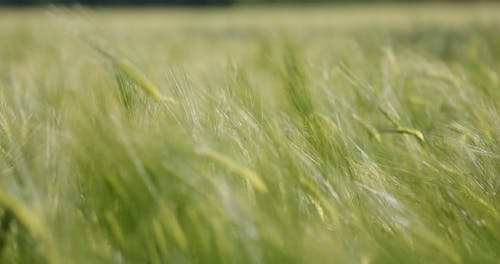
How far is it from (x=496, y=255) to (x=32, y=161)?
0.38 meters

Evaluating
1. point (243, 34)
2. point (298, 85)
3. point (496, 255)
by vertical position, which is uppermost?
point (298, 85)

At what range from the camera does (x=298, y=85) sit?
647 millimetres

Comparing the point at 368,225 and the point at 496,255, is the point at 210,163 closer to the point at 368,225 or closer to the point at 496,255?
the point at 368,225

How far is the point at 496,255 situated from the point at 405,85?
51 centimetres

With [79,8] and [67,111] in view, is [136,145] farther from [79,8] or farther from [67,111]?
[79,8]

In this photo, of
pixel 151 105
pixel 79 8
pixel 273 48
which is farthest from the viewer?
pixel 273 48

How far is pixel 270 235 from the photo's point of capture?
40cm

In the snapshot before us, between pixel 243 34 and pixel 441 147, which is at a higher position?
pixel 441 147

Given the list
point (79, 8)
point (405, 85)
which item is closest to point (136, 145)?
point (79, 8)

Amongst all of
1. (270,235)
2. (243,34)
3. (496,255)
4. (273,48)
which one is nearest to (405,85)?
(273,48)

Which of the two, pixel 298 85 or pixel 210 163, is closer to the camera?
pixel 210 163

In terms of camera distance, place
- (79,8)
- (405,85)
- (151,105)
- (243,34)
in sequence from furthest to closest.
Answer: (243,34) → (405,85) → (79,8) → (151,105)

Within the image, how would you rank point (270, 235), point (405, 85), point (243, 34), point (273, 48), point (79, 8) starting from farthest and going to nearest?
point (243, 34) < point (273, 48) < point (405, 85) < point (79, 8) < point (270, 235)

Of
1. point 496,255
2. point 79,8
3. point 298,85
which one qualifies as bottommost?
point 496,255
